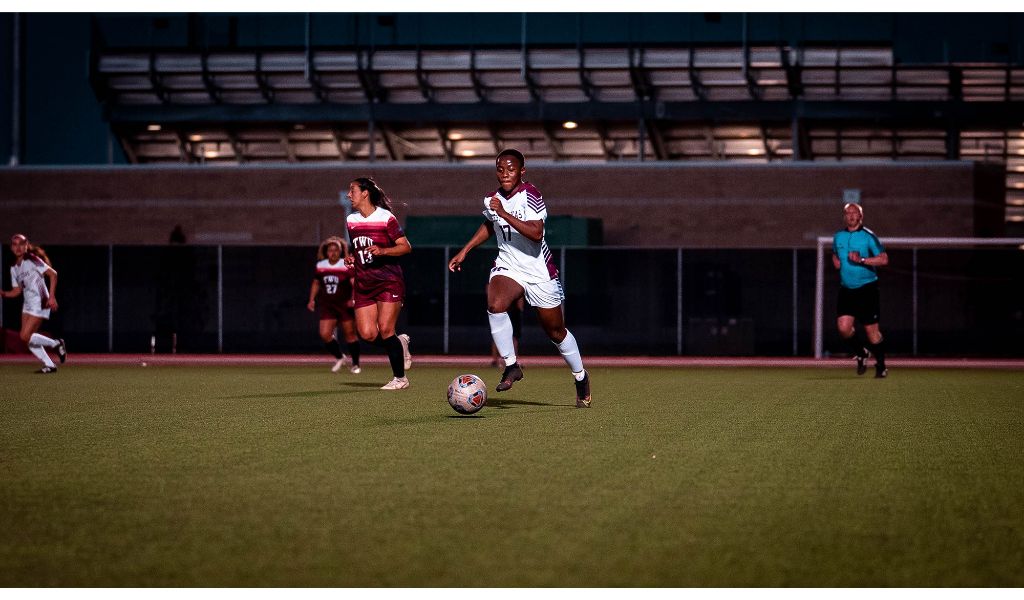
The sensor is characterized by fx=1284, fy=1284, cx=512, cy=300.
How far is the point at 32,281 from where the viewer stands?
56.1 feet

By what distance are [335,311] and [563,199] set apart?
17600mm

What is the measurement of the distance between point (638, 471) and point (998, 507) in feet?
6.10

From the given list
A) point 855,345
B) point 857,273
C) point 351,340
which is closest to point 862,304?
point 857,273

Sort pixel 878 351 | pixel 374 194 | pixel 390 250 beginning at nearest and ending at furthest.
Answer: pixel 390 250
pixel 374 194
pixel 878 351

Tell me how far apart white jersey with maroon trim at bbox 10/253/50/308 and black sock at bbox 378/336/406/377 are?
633 cm

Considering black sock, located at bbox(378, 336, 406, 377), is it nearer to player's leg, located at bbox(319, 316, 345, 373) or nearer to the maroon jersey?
the maroon jersey

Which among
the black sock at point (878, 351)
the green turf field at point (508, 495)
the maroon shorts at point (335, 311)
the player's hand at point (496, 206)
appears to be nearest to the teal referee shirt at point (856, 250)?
the black sock at point (878, 351)

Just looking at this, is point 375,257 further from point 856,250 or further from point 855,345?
point 855,345

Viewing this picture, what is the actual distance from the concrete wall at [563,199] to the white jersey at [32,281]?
665 inches

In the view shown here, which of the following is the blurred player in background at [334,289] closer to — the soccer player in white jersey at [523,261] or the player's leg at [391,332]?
the player's leg at [391,332]

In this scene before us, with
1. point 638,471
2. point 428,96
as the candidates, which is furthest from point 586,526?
point 428,96

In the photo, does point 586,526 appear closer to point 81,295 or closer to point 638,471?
point 638,471

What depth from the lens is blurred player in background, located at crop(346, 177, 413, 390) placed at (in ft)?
40.8

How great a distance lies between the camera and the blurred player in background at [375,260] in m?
12.4
